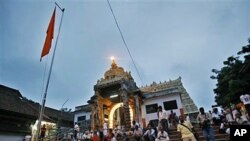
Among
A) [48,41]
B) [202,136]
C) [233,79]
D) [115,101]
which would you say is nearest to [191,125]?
[202,136]

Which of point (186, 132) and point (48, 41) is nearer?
point (186, 132)

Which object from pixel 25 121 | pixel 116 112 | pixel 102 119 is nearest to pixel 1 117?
pixel 25 121

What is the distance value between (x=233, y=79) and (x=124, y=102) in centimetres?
1077

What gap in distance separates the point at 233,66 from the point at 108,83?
13.2 m

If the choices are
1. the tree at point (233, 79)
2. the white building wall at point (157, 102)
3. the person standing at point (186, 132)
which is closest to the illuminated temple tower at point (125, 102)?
the white building wall at point (157, 102)

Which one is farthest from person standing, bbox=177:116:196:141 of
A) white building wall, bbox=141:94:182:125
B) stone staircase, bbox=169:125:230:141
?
white building wall, bbox=141:94:182:125

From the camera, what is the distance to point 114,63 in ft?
81.4

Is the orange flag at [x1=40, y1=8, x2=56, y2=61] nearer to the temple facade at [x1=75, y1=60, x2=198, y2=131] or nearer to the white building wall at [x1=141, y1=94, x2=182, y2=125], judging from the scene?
the temple facade at [x1=75, y1=60, x2=198, y2=131]

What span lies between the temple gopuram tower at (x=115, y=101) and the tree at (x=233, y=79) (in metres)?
8.91

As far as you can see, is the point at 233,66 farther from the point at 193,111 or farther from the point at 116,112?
the point at 116,112

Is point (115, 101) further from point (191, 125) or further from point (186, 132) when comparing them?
point (186, 132)

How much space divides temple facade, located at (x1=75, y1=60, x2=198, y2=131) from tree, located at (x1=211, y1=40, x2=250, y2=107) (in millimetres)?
4362

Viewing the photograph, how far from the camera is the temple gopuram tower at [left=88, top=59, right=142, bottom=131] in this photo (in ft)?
62.7

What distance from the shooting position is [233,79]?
54.4 ft
